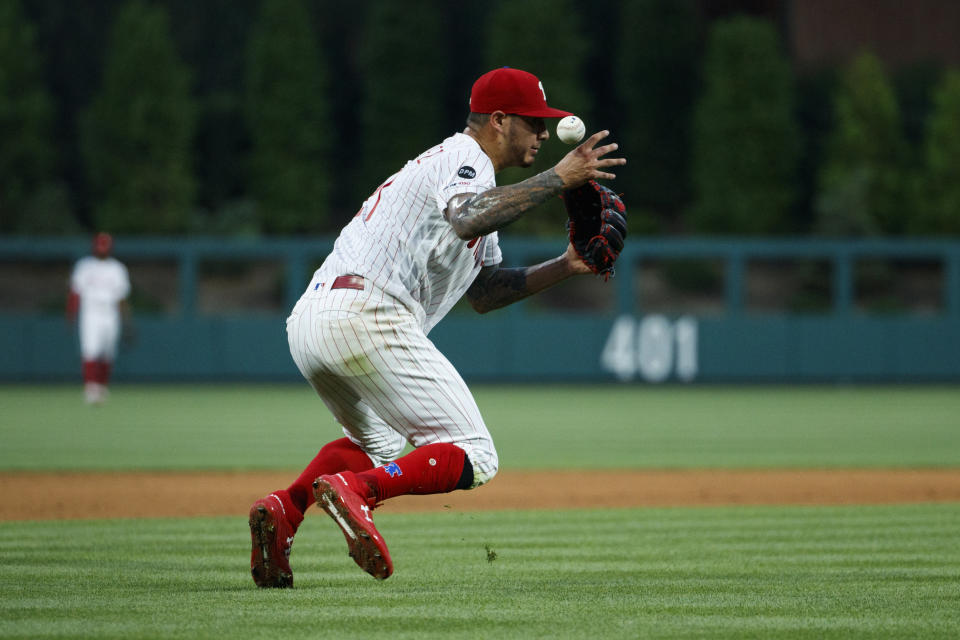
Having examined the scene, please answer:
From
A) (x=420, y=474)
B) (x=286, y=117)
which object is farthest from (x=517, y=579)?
(x=286, y=117)

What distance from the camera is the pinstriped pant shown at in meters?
4.61

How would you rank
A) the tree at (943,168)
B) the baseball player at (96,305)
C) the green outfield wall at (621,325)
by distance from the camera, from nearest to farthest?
the baseball player at (96,305), the green outfield wall at (621,325), the tree at (943,168)

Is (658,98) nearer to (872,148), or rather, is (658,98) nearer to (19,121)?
(872,148)

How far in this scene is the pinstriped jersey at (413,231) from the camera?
4.62m

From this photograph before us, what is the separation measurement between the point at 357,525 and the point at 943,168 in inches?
1406

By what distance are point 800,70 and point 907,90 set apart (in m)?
3.40

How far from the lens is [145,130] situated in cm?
3762

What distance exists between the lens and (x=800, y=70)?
43.1 meters

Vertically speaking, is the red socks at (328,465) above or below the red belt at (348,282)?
below

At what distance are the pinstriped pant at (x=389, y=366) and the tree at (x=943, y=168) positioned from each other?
34.6 meters

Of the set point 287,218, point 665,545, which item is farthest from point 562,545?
point 287,218

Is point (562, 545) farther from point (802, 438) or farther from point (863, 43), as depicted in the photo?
point (863, 43)

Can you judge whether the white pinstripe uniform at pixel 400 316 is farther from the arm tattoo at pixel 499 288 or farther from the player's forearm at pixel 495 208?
the arm tattoo at pixel 499 288

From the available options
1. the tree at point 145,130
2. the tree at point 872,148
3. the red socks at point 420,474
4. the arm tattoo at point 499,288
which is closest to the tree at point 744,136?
the tree at point 872,148
